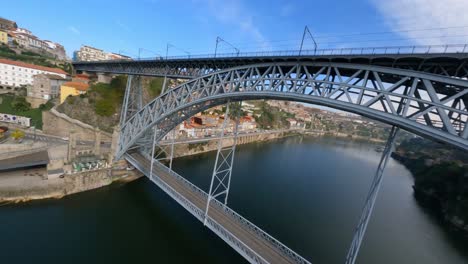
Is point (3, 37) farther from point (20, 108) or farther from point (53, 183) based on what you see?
point (53, 183)

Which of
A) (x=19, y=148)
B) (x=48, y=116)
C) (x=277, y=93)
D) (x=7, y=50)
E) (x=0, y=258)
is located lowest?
(x=0, y=258)

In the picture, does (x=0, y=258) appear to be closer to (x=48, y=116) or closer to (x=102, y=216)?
(x=102, y=216)

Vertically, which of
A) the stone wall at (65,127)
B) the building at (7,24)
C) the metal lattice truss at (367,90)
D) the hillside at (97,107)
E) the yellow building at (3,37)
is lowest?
the stone wall at (65,127)

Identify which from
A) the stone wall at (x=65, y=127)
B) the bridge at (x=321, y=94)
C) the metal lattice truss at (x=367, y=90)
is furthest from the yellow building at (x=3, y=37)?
the metal lattice truss at (x=367, y=90)

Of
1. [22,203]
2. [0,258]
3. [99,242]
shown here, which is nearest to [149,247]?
[99,242]

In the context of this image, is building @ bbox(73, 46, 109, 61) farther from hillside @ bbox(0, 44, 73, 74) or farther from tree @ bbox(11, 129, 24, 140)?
tree @ bbox(11, 129, 24, 140)

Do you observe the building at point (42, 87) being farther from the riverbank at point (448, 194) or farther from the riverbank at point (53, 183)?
the riverbank at point (448, 194)
